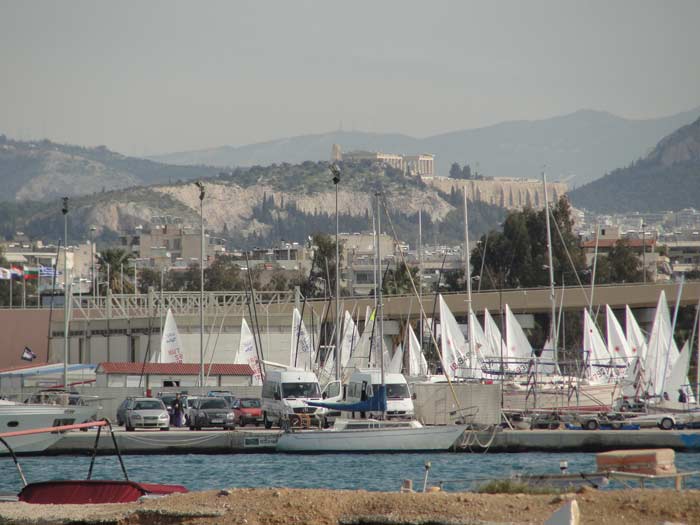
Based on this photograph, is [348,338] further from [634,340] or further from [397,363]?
[634,340]

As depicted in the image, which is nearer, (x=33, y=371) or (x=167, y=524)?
(x=167, y=524)

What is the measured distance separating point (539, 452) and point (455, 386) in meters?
4.57

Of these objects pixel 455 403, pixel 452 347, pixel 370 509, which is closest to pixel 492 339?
pixel 452 347

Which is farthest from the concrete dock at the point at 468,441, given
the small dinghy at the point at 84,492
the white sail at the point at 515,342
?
the white sail at the point at 515,342

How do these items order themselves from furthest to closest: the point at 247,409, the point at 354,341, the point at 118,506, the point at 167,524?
the point at 354,341, the point at 247,409, the point at 118,506, the point at 167,524

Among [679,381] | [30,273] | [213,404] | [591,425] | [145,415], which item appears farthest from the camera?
[30,273]

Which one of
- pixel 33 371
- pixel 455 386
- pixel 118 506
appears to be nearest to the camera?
pixel 118 506

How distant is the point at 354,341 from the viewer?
7262cm

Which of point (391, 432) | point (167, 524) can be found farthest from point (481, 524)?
point (391, 432)

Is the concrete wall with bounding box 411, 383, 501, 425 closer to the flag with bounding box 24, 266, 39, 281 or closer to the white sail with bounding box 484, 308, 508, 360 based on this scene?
the white sail with bounding box 484, 308, 508, 360

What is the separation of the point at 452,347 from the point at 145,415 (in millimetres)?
19120

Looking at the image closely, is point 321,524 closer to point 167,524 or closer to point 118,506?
point 167,524

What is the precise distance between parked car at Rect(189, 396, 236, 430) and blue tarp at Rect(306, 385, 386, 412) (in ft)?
15.5

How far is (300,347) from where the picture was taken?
6981 centimetres
